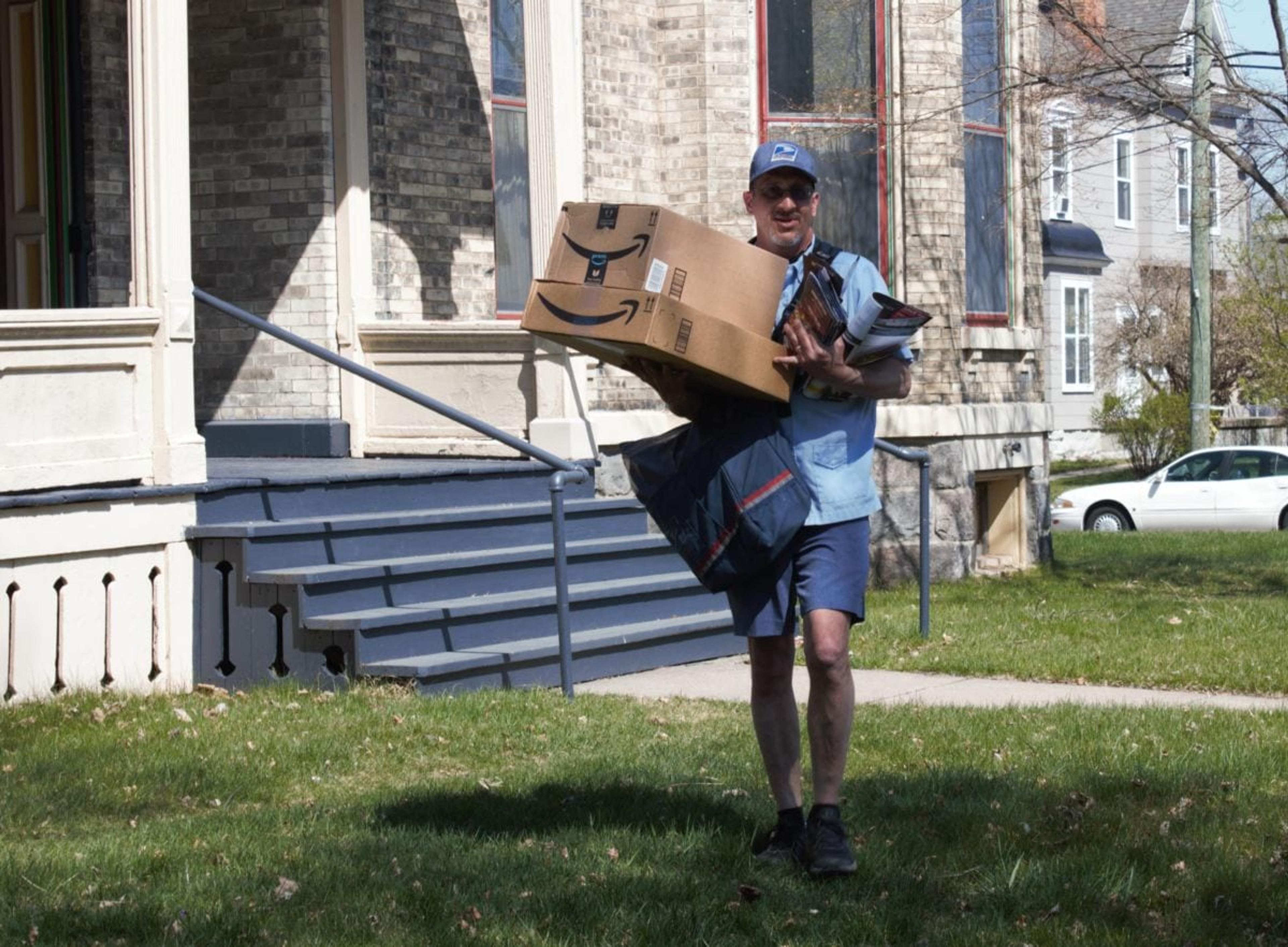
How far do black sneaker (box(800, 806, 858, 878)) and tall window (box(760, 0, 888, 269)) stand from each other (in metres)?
9.24

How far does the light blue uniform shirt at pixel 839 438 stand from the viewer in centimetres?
549

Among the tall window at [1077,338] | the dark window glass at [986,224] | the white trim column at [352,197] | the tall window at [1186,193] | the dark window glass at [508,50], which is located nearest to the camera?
the white trim column at [352,197]

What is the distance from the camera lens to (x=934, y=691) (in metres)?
9.38

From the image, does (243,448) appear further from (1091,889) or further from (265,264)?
(1091,889)

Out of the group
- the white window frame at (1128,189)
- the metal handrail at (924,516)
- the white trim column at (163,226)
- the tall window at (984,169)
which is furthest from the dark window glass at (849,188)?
the white window frame at (1128,189)

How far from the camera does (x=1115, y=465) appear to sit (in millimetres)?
35688

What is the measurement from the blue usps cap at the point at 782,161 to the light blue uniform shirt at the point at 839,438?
0.27 m

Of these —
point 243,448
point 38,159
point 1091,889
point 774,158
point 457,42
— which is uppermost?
point 457,42

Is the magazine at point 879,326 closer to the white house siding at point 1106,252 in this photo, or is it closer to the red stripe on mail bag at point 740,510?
the red stripe on mail bag at point 740,510

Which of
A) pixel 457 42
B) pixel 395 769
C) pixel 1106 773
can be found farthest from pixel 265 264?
pixel 1106 773

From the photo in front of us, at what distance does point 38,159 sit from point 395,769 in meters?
6.54

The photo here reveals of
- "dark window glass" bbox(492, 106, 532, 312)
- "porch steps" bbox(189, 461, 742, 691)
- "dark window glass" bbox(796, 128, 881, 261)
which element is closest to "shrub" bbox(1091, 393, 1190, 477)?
"dark window glass" bbox(796, 128, 881, 261)

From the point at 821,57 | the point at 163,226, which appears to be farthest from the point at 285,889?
the point at 821,57

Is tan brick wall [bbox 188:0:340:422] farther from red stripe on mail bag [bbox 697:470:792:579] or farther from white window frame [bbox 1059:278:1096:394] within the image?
white window frame [bbox 1059:278:1096:394]
